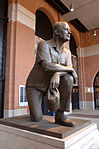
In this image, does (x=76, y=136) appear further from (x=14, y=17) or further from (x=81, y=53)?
(x=81, y=53)

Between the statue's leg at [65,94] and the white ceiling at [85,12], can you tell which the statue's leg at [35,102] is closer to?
the statue's leg at [65,94]

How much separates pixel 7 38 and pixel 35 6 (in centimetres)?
232

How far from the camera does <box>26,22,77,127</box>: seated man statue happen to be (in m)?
1.86

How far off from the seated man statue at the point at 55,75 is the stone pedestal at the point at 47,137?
0.75 feet

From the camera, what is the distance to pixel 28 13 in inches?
218

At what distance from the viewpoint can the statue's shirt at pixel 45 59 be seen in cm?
194

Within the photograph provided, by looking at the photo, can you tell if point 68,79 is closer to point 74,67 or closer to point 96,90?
point 74,67

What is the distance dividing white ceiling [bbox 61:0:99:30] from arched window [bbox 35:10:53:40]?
142 cm

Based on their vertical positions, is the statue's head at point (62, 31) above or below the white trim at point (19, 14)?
below

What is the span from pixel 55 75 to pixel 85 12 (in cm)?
790

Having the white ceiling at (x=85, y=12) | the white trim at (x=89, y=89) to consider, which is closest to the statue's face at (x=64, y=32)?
the white ceiling at (x=85, y=12)

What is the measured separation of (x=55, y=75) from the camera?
5.89ft

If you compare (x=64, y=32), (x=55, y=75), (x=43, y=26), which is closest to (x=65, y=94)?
(x=55, y=75)

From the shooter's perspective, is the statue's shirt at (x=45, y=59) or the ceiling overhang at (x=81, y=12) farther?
the ceiling overhang at (x=81, y=12)
